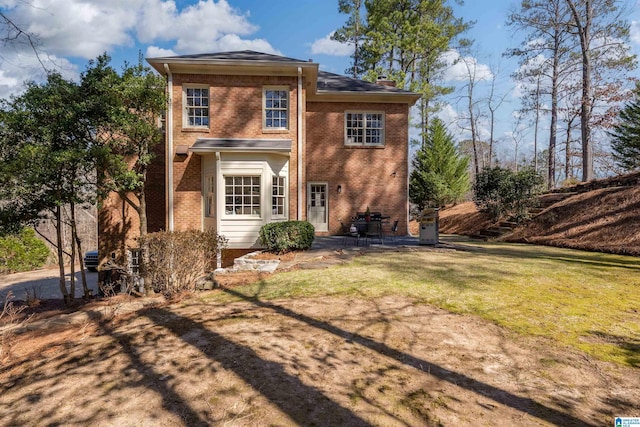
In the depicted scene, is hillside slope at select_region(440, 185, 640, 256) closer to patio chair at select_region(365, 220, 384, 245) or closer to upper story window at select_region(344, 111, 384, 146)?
patio chair at select_region(365, 220, 384, 245)

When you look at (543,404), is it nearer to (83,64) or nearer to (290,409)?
(290,409)

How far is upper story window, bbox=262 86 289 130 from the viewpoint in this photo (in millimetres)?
12680

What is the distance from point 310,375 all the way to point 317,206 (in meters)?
13.0

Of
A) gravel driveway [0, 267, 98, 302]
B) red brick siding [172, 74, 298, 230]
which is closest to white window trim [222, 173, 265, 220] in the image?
red brick siding [172, 74, 298, 230]

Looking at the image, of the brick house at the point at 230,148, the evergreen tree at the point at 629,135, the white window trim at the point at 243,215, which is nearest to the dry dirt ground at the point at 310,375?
the white window trim at the point at 243,215

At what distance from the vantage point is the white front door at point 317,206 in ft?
52.3

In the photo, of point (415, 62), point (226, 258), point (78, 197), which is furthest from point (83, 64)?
point (415, 62)

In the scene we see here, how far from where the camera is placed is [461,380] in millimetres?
3078

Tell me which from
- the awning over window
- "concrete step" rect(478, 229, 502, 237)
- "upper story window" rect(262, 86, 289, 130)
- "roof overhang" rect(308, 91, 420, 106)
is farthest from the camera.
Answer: "roof overhang" rect(308, 91, 420, 106)

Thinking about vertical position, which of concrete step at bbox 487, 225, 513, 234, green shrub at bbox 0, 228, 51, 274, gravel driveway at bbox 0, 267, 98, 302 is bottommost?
gravel driveway at bbox 0, 267, 98, 302

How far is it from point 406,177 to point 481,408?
45.6 feet

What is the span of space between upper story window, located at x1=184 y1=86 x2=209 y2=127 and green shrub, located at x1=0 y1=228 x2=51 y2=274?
14755mm

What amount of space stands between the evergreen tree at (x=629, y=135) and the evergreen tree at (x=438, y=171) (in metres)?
8.62

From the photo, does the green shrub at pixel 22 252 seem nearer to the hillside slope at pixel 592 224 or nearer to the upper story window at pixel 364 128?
the upper story window at pixel 364 128
